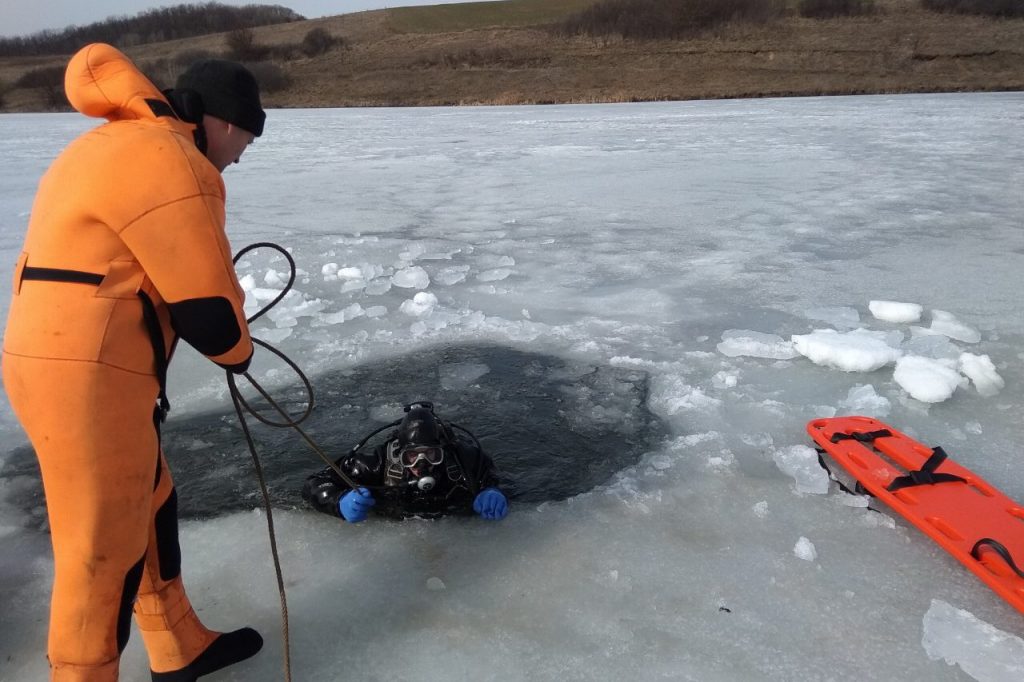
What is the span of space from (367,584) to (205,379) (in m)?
1.92

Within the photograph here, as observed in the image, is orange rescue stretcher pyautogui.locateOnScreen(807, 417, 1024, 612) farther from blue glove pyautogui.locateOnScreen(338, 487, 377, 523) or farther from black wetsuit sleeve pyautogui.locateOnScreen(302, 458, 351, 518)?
black wetsuit sleeve pyautogui.locateOnScreen(302, 458, 351, 518)

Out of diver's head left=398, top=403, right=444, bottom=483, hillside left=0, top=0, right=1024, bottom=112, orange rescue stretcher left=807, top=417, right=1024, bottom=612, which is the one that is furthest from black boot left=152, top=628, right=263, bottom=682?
hillside left=0, top=0, right=1024, bottom=112

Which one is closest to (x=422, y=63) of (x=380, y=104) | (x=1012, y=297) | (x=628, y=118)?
(x=380, y=104)

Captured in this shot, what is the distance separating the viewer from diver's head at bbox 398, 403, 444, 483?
97.2 inches

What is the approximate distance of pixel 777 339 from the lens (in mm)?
3898

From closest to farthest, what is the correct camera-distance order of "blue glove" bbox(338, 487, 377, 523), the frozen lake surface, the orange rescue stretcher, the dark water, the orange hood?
1. the orange hood
2. the frozen lake surface
3. the orange rescue stretcher
4. "blue glove" bbox(338, 487, 377, 523)
5. the dark water

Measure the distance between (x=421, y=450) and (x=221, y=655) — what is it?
2.88 feet

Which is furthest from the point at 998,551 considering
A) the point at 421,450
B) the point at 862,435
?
the point at 421,450

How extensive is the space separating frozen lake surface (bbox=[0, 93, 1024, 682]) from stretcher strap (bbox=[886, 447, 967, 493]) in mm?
127

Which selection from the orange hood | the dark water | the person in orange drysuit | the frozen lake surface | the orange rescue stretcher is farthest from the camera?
the dark water

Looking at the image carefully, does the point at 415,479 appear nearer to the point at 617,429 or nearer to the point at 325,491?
the point at 325,491

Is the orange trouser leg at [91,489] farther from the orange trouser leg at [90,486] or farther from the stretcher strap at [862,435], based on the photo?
the stretcher strap at [862,435]

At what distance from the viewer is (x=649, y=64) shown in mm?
32656

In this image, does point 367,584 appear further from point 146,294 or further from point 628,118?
point 628,118
